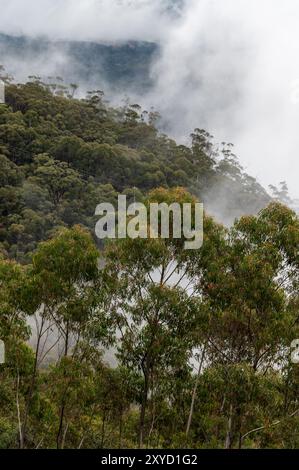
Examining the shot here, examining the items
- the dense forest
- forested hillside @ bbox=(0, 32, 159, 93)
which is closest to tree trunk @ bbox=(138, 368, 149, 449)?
the dense forest

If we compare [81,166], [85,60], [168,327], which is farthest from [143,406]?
[85,60]

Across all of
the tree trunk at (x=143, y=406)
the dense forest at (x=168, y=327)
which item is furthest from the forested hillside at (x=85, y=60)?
the tree trunk at (x=143, y=406)

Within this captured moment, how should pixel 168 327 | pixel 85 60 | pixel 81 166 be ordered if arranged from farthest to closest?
pixel 85 60
pixel 81 166
pixel 168 327

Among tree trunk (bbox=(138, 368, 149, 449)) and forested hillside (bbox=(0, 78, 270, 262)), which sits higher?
forested hillside (bbox=(0, 78, 270, 262))

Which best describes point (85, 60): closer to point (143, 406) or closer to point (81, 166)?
point (81, 166)

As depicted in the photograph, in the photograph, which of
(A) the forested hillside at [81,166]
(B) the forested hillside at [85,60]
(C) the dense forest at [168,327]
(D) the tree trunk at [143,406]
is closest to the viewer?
(C) the dense forest at [168,327]

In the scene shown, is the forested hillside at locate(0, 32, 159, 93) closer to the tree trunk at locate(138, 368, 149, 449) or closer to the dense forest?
the dense forest

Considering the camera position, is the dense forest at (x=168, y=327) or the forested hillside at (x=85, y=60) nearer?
the dense forest at (x=168, y=327)

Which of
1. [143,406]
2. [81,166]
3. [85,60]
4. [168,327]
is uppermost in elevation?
[85,60]

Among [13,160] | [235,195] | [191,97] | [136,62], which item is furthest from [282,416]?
[136,62]

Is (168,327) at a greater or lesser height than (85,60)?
lesser

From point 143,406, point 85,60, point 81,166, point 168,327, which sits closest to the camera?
point 168,327

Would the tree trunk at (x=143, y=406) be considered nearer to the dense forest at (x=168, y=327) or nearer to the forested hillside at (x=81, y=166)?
the dense forest at (x=168, y=327)

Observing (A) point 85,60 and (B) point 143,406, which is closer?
(B) point 143,406
